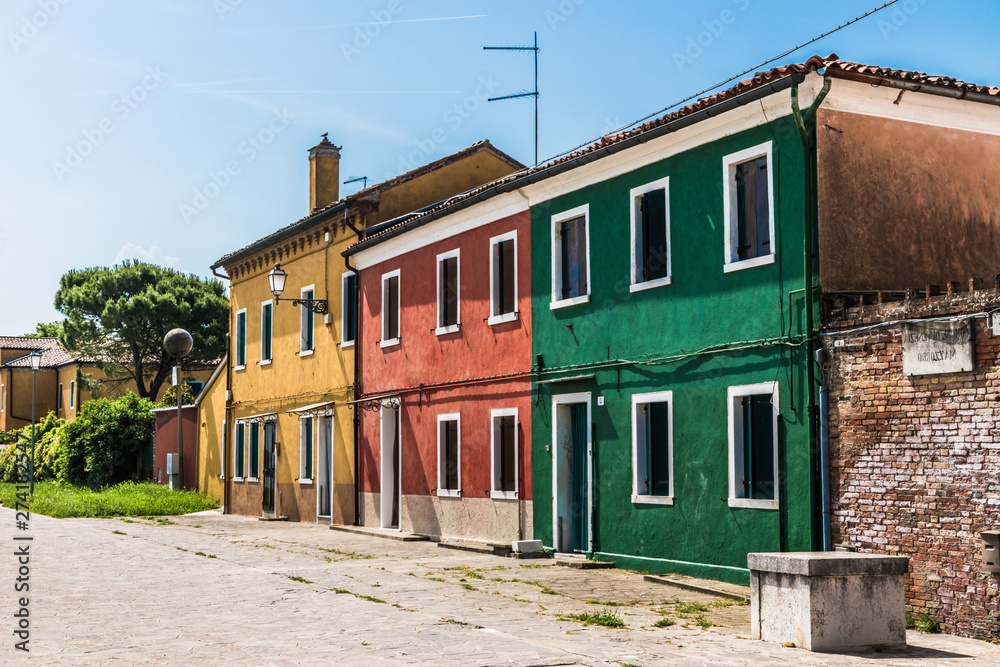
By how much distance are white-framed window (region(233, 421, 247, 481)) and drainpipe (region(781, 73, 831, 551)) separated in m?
20.4

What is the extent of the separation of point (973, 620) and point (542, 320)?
8.70 m

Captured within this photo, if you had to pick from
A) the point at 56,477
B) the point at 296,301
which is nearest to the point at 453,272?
the point at 296,301

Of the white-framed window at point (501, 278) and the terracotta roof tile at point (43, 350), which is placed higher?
the terracotta roof tile at point (43, 350)

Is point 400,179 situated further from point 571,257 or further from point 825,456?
point 825,456

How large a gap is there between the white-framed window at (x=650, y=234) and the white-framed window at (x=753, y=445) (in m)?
2.14

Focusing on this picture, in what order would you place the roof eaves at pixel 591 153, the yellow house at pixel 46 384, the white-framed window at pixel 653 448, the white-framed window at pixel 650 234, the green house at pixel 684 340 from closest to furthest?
the green house at pixel 684 340 < the roof eaves at pixel 591 153 < the white-framed window at pixel 653 448 < the white-framed window at pixel 650 234 < the yellow house at pixel 46 384

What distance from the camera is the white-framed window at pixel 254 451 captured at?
29219mm

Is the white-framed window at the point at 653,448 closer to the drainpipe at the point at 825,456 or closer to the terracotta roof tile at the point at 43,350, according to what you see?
the drainpipe at the point at 825,456

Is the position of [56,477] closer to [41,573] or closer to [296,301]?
[296,301]

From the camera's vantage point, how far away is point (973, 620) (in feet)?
32.8

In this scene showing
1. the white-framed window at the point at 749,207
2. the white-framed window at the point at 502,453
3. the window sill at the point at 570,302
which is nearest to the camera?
the white-framed window at the point at 749,207

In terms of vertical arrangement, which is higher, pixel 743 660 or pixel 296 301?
pixel 296 301

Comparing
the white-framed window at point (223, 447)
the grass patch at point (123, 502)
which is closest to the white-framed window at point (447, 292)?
the grass patch at point (123, 502)

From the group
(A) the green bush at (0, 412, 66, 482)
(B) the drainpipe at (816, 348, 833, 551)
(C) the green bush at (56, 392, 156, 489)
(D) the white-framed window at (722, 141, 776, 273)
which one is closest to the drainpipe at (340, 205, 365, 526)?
(D) the white-framed window at (722, 141, 776, 273)
